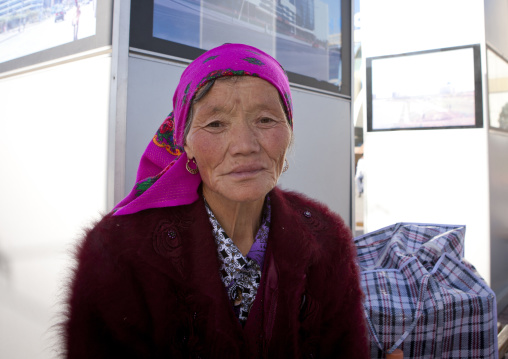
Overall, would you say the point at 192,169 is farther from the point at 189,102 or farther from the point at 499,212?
the point at 499,212

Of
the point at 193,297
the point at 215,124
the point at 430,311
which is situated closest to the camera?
the point at 193,297

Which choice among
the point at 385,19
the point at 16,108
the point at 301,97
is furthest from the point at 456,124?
the point at 16,108

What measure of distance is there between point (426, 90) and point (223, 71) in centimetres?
412

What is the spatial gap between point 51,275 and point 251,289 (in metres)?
1.11

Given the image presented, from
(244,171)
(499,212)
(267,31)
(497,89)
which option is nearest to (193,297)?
(244,171)

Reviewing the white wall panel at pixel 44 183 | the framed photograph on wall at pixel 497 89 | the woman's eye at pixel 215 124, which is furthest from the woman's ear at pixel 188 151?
the framed photograph on wall at pixel 497 89

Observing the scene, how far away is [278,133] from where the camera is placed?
1354mm

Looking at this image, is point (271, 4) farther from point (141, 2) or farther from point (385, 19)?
point (385, 19)

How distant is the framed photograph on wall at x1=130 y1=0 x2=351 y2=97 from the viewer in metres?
1.92

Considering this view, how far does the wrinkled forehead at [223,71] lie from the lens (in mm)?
1274

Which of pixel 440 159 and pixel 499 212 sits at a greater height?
pixel 440 159

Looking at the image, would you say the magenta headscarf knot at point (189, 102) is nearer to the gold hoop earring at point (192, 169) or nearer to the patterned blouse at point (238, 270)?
the gold hoop earring at point (192, 169)

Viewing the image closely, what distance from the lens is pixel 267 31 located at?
258 cm

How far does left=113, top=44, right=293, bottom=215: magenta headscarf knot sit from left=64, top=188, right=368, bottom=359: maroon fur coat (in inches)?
1.6
